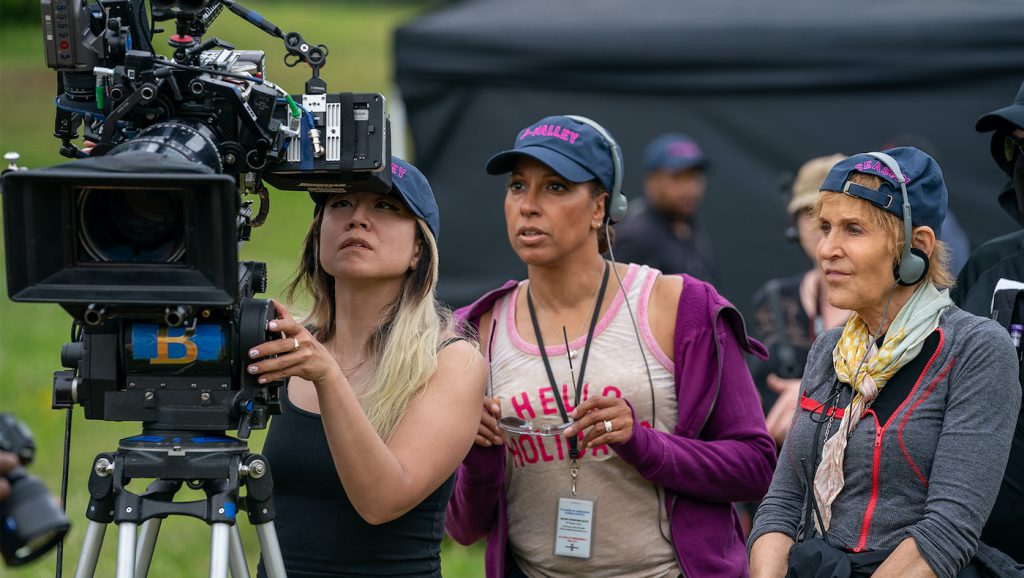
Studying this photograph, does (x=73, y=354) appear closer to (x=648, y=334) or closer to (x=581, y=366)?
(x=581, y=366)

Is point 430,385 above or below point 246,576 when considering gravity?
above

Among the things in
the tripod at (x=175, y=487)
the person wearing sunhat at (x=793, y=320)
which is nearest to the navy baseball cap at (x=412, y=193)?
the tripod at (x=175, y=487)

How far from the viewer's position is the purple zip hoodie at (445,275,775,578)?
9.57ft

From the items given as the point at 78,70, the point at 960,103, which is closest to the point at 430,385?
the point at 78,70

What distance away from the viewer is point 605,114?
663 cm

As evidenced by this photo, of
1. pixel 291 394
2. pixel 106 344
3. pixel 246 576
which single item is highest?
pixel 106 344

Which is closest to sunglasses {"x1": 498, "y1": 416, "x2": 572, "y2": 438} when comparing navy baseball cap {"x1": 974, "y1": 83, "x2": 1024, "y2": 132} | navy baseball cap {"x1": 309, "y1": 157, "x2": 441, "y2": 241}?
navy baseball cap {"x1": 309, "y1": 157, "x2": 441, "y2": 241}

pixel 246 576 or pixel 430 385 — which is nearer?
pixel 246 576

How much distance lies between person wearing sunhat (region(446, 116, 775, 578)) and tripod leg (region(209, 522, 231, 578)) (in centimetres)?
81

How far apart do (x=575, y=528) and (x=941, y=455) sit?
0.91m

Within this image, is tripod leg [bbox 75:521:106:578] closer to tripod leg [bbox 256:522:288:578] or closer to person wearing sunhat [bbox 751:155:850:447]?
tripod leg [bbox 256:522:288:578]

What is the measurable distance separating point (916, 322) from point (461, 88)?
4219 mm

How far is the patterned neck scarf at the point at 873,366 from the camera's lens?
2490 millimetres

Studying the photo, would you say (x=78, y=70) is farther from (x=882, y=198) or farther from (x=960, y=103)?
(x=960, y=103)
